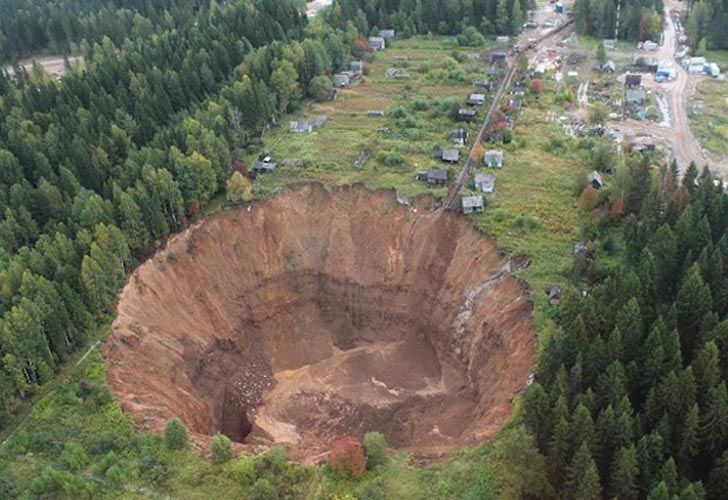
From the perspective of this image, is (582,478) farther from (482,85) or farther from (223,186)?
(482,85)

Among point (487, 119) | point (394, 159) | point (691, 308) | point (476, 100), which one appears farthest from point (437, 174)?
point (691, 308)

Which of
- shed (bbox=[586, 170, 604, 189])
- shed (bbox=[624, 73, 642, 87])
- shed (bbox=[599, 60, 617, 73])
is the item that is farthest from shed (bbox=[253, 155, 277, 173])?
shed (bbox=[599, 60, 617, 73])

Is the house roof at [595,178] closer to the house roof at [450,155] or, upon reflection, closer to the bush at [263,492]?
the house roof at [450,155]

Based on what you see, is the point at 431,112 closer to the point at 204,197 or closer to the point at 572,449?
the point at 204,197

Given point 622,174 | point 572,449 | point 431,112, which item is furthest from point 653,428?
point 431,112

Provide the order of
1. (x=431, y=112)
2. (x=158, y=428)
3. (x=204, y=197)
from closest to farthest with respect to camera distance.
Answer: (x=158, y=428) < (x=204, y=197) < (x=431, y=112)

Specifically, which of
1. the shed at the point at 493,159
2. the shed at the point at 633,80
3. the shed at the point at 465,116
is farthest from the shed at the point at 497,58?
the shed at the point at 493,159
